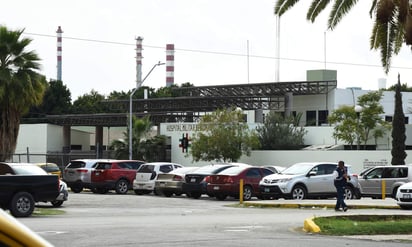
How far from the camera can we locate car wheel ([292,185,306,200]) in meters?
31.8

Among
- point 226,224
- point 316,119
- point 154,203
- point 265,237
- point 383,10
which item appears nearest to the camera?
point 265,237

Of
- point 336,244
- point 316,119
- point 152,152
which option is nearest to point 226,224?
point 336,244

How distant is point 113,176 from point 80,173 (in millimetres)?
1721

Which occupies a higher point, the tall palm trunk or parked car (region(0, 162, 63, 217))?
the tall palm trunk

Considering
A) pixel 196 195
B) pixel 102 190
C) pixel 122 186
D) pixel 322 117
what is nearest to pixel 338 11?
pixel 196 195

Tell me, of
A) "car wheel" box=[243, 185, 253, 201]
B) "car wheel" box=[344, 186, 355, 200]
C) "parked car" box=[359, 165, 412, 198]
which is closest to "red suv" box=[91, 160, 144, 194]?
"car wheel" box=[243, 185, 253, 201]

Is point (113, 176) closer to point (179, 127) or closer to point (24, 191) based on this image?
point (24, 191)

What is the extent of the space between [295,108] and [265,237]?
55.3 m

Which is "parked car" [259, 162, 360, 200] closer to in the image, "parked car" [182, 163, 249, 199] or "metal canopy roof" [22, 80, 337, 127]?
"parked car" [182, 163, 249, 199]

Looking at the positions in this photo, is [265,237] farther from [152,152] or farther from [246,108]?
[246,108]

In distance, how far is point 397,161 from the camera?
4447cm

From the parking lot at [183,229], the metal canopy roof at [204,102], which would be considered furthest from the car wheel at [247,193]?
the metal canopy roof at [204,102]

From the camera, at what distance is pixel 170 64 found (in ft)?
364

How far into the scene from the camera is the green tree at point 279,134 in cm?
5703
